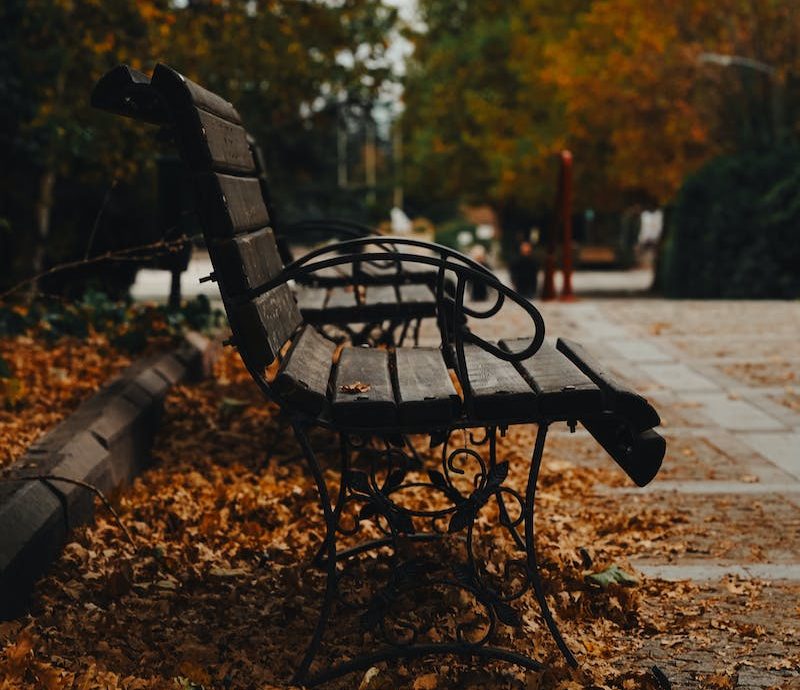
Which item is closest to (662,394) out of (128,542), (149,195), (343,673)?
(128,542)

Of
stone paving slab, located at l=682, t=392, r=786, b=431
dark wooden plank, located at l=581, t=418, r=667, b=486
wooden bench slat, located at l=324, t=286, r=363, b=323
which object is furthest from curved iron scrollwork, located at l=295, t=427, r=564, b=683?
stone paving slab, located at l=682, t=392, r=786, b=431

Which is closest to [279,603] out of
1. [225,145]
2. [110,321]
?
[225,145]

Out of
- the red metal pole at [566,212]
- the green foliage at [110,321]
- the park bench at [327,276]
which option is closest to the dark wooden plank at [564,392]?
the park bench at [327,276]

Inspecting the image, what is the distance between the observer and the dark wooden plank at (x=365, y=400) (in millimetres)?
3037

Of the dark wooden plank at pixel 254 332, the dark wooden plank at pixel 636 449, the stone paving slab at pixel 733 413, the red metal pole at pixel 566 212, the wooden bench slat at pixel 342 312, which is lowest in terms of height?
the red metal pole at pixel 566 212

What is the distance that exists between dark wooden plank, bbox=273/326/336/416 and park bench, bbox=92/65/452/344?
1.13 ft

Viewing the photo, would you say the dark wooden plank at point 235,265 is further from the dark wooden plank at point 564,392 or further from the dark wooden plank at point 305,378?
the dark wooden plank at point 564,392

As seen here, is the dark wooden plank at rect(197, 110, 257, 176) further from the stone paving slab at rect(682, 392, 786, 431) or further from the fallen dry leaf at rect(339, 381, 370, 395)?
the stone paving slab at rect(682, 392, 786, 431)

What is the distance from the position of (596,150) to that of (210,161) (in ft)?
97.6

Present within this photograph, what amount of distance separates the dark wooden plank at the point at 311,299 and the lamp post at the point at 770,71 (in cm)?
1941

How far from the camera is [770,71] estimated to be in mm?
23516

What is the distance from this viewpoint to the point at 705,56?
23.7 m

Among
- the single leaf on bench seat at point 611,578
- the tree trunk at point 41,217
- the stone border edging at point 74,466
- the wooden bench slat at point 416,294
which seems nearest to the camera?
the stone border edging at point 74,466

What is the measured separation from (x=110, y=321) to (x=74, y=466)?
11.0ft
